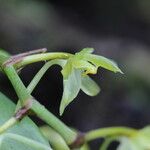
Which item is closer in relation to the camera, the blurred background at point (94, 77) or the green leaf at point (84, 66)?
the green leaf at point (84, 66)

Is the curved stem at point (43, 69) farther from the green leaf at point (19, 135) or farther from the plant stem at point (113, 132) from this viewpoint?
the plant stem at point (113, 132)

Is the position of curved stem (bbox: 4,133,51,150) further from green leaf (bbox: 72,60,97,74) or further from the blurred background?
the blurred background

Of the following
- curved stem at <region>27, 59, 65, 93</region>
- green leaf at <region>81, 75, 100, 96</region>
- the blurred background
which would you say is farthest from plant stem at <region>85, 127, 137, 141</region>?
the blurred background

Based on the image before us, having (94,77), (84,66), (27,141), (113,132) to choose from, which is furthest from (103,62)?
(94,77)

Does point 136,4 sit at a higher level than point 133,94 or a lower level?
higher

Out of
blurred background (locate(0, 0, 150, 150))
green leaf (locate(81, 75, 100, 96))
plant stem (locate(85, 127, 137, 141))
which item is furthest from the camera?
blurred background (locate(0, 0, 150, 150))

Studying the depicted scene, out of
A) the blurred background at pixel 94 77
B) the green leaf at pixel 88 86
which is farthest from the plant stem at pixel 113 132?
the blurred background at pixel 94 77

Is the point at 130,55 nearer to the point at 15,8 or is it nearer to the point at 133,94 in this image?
the point at 133,94

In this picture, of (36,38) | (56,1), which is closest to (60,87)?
(36,38)
